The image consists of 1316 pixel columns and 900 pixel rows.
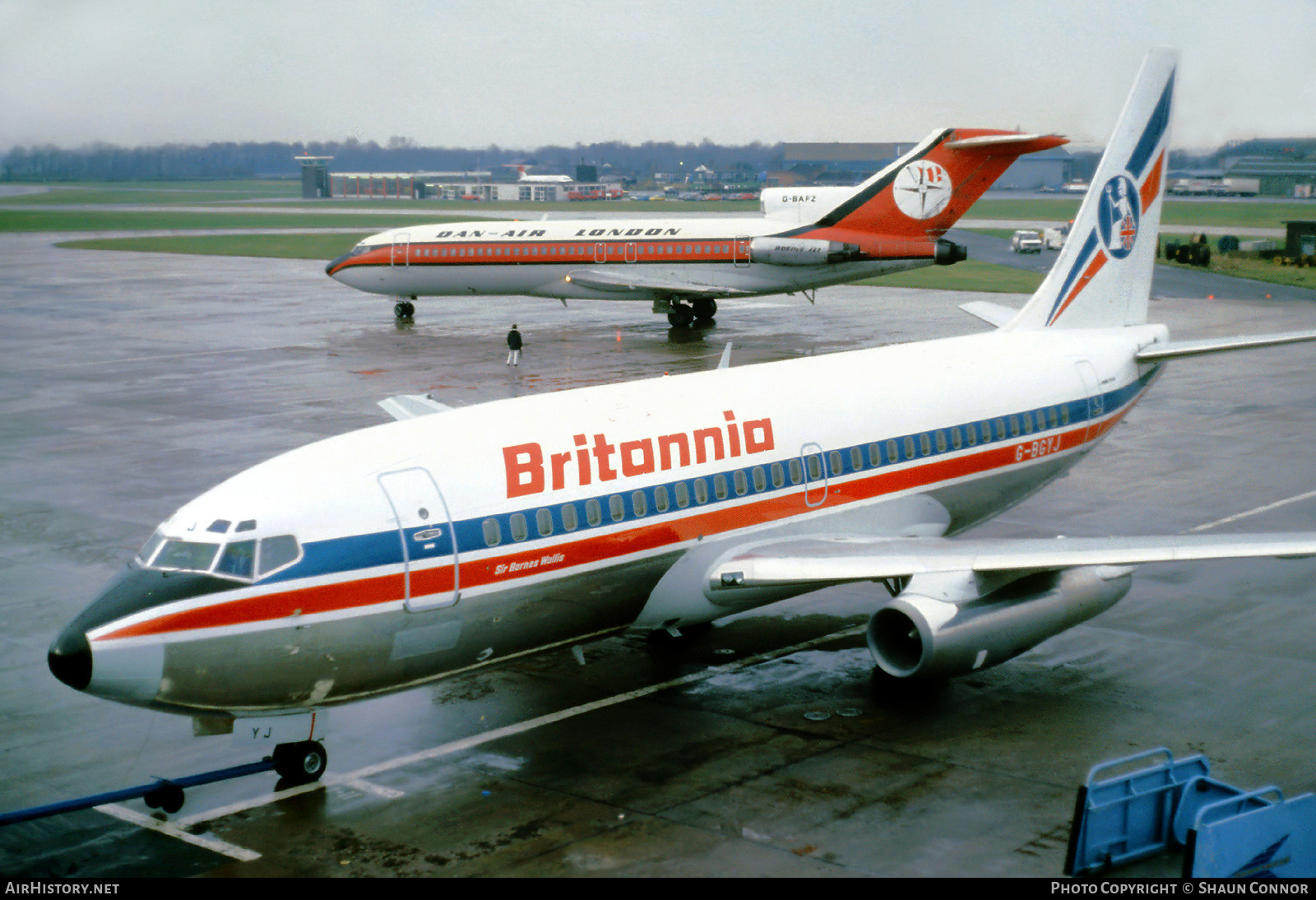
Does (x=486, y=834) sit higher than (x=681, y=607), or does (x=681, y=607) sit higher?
(x=681, y=607)

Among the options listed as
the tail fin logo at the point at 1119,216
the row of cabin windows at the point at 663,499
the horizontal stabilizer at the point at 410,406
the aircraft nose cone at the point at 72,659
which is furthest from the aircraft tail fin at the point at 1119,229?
the aircraft nose cone at the point at 72,659

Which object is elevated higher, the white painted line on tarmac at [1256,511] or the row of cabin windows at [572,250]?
the row of cabin windows at [572,250]

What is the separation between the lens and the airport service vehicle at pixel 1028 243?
104m

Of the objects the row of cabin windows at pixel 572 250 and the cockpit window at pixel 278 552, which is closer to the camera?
the cockpit window at pixel 278 552

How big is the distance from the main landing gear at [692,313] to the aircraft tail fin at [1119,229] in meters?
33.6

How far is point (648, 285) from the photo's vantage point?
58812mm

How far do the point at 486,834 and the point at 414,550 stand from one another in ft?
10.8

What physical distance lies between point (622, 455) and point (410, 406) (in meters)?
7.07

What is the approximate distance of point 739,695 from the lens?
765 inches

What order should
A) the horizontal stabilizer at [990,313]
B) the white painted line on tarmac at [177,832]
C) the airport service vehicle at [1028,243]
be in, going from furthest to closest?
the airport service vehicle at [1028,243] < the horizontal stabilizer at [990,313] < the white painted line on tarmac at [177,832]

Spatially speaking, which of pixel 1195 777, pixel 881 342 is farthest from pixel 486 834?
pixel 881 342

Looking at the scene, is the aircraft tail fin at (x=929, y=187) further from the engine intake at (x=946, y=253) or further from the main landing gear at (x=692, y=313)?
the main landing gear at (x=692, y=313)

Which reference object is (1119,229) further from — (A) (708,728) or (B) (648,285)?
(B) (648,285)

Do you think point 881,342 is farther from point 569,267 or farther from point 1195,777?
point 1195,777
